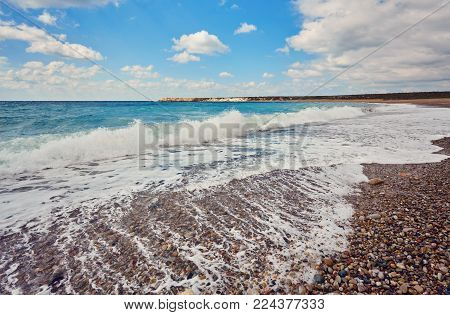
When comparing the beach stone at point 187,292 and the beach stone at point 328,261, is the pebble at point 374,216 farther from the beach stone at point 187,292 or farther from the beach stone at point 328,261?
the beach stone at point 187,292

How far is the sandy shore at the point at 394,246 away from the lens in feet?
9.36

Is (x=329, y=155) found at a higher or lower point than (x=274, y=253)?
higher

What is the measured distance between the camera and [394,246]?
3531 millimetres

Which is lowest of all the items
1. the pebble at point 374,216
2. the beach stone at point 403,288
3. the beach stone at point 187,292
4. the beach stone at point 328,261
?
the beach stone at point 187,292

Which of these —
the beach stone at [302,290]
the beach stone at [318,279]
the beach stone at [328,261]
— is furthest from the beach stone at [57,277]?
the beach stone at [328,261]

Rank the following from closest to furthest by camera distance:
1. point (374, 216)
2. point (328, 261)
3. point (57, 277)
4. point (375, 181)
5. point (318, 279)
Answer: point (318, 279), point (57, 277), point (328, 261), point (374, 216), point (375, 181)

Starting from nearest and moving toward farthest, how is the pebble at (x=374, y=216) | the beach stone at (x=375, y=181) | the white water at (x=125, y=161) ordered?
the pebble at (x=374, y=216) → the white water at (x=125, y=161) → the beach stone at (x=375, y=181)

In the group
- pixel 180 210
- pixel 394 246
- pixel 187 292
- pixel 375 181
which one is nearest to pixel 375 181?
pixel 375 181

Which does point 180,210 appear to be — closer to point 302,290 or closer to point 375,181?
point 302,290

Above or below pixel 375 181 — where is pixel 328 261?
below
